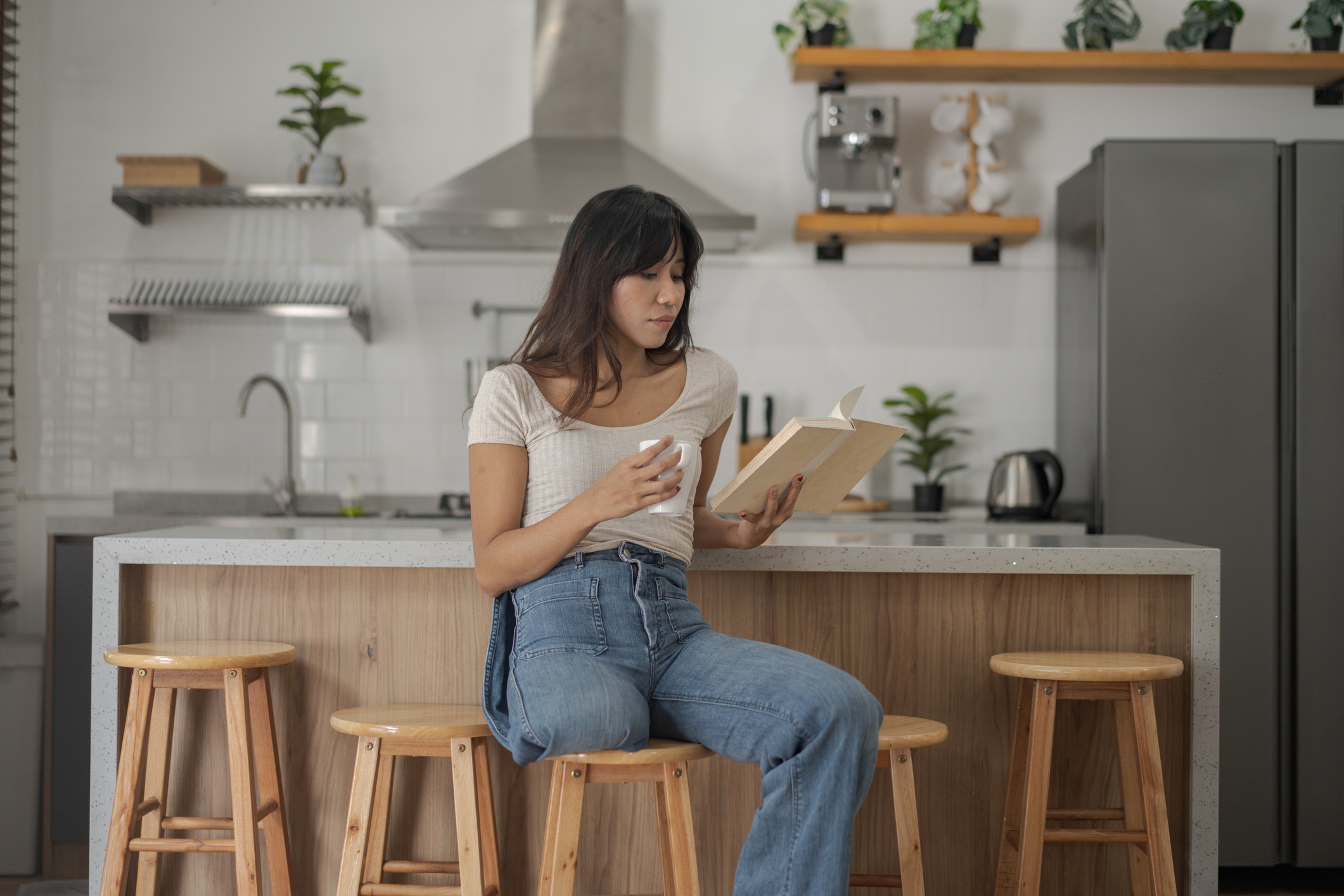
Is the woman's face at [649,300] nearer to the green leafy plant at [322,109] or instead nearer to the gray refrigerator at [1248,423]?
the gray refrigerator at [1248,423]

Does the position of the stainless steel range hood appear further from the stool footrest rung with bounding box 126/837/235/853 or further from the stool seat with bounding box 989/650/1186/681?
the stool footrest rung with bounding box 126/837/235/853

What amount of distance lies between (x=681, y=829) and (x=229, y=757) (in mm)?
837

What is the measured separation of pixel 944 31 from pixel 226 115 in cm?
243

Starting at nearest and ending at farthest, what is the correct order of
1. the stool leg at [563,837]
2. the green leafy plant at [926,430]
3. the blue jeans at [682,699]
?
1. the blue jeans at [682,699]
2. the stool leg at [563,837]
3. the green leafy plant at [926,430]

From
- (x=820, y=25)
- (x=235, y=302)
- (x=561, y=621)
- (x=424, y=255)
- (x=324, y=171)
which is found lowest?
(x=561, y=621)

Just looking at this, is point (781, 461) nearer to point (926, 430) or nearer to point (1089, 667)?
point (1089, 667)

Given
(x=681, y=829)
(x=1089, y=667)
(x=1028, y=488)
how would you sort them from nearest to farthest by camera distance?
(x=681, y=829)
(x=1089, y=667)
(x=1028, y=488)

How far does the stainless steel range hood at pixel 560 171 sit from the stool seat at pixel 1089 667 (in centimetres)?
181

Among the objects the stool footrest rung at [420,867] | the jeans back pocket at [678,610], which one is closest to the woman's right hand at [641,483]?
the jeans back pocket at [678,610]

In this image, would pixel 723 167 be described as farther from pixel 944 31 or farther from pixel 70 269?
pixel 70 269

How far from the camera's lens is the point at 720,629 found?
6.38 feet

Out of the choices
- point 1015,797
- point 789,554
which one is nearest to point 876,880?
point 1015,797

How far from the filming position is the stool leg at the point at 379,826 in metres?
1.71

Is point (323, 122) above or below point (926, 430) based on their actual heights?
above
